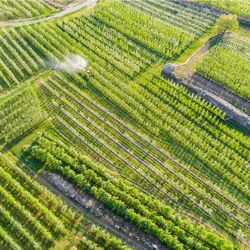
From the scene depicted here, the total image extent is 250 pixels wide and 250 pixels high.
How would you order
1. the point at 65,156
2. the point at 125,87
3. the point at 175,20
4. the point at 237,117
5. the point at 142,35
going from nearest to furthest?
1. the point at 65,156
2. the point at 237,117
3. the point at 125,87
4. the point at 142,35
5. the point at 175,20

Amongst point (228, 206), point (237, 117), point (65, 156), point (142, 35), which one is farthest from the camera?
point (142, 35)

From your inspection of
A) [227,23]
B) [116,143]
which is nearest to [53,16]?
[116,143]

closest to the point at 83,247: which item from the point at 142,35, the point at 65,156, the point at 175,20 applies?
the point at 65,156

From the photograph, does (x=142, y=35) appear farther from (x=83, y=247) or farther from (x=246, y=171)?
(x=83, y=247)

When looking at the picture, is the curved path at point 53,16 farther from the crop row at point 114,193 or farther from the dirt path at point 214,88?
the crop row at point 114,193

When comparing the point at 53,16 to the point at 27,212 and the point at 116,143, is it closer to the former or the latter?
the point at 116,143

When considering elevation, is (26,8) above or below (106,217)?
above

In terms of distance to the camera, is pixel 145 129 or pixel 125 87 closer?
pixel 145 129

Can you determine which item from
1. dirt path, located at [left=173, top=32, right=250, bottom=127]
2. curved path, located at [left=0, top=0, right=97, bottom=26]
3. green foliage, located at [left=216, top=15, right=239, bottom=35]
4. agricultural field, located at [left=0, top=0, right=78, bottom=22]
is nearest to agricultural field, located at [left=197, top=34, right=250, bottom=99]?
dirt path, located at [left=173, top=32, right=250, bottom=127]
